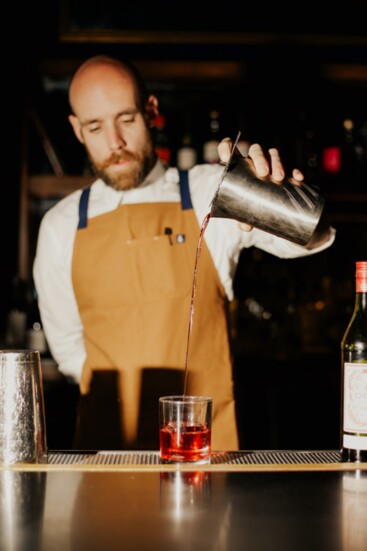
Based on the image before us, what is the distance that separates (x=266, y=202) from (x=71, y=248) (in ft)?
2.76

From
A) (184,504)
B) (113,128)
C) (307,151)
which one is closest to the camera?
(184,504)

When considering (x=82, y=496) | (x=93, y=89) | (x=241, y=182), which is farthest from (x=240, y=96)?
(x=82, y=496)

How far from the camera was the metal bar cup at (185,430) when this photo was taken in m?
1.07

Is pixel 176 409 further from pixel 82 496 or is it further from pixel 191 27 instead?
pixel 191 27

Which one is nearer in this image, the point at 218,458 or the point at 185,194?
the point at 218,458

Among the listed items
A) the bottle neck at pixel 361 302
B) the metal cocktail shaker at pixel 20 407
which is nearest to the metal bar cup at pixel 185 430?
the metal cocktail shaker at pixel 20 407

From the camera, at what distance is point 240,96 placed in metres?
2.97

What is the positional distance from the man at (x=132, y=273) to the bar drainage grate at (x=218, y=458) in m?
0.58

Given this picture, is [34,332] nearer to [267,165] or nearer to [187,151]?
[187,151]

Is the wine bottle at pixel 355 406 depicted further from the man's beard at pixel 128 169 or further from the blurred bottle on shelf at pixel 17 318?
the blurred bottle on shelf at pixel 17 318

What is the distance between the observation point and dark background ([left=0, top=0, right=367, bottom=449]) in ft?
9.03

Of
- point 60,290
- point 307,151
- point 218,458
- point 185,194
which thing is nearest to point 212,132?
point 307,151

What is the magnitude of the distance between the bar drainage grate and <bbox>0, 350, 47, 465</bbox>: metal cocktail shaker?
2.4 inches

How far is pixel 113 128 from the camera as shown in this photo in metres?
1.83
